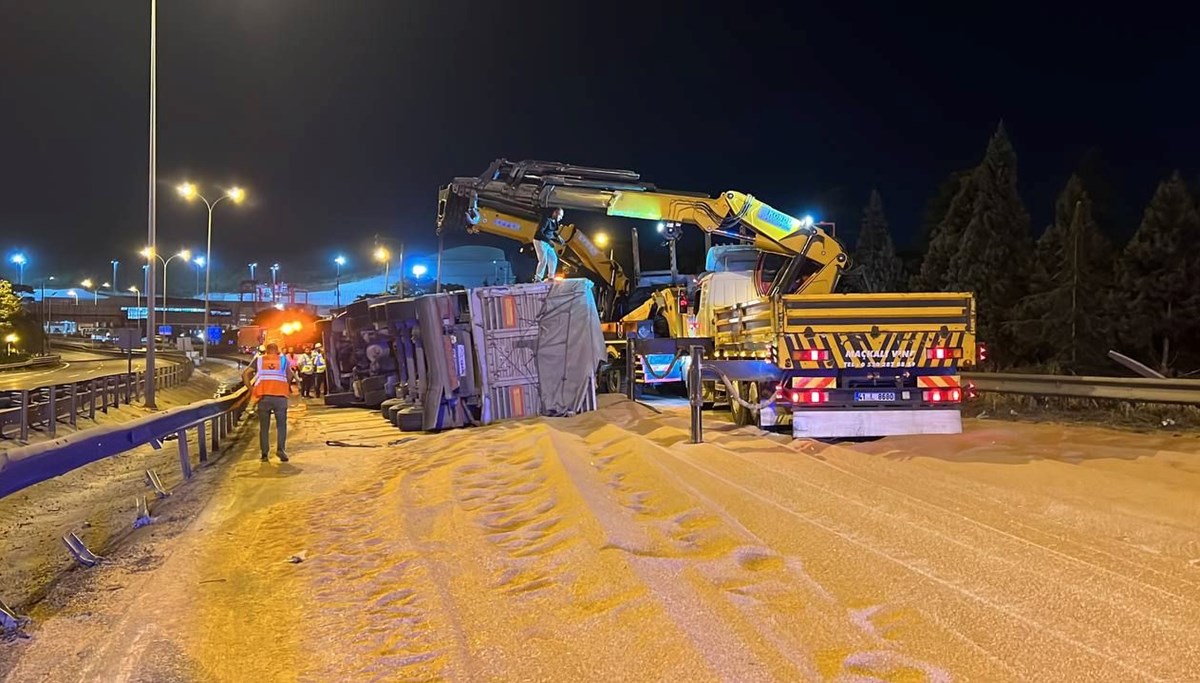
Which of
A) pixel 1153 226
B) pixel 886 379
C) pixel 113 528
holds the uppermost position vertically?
pixel 1153 226

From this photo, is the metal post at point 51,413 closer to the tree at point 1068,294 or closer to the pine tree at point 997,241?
the tree at point 1068,294

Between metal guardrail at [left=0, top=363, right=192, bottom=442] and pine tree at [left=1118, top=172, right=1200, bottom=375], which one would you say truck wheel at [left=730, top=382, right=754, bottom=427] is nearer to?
metal guardrail at [left=0, top=363, right=192, bottom=442]

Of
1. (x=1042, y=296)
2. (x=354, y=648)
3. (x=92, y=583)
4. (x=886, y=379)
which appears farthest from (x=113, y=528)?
(x=1042, y=296)

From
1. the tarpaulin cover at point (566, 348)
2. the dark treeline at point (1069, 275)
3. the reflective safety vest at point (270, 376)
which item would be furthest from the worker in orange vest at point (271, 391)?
the dark treeline at point (1069, 275)

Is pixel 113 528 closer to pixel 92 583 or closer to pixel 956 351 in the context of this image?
pixel 92 583

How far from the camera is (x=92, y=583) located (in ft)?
19.5

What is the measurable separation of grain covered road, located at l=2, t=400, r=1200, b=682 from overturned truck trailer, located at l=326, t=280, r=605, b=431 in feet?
14.8

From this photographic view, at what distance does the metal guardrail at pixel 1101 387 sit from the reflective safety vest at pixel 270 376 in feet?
34.5

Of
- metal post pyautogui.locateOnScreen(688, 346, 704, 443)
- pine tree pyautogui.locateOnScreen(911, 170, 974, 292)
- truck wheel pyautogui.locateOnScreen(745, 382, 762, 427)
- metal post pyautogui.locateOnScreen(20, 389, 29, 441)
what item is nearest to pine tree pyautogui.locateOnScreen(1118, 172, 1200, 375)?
pine tree pyautogui.locateOnScreen(911, 170, 974, 292)

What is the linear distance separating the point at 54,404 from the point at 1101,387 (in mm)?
18239

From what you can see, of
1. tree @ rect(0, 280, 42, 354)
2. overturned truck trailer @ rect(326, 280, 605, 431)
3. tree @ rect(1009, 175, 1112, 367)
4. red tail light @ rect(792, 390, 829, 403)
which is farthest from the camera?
tree @ rect(0, 280, 42, 354)

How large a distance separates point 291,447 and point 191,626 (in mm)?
8728

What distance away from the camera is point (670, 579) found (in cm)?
486

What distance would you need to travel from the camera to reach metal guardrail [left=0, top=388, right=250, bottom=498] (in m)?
5.72
